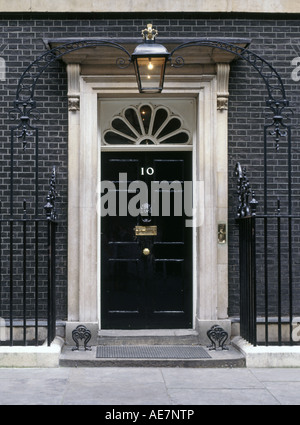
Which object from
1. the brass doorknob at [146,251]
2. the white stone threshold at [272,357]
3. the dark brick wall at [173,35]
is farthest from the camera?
the brass doorknob at [146,251]

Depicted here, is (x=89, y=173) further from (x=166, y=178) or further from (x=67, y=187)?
(x=166, y=178)

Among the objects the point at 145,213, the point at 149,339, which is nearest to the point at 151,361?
the point at 149,339

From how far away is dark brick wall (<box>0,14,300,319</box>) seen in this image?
8.65 m

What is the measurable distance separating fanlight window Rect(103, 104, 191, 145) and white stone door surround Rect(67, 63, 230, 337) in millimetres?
435

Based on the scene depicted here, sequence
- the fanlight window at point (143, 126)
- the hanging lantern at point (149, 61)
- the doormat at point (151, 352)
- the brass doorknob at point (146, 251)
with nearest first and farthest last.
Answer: the hanging lantern at point (149, 61)
the doormat at point (151, 352)
the brass doorknob at point (146, 251)
the fanlight window at point (143, 126)

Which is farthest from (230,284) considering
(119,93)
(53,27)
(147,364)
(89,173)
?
(53,27)

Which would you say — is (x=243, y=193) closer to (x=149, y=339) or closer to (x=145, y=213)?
(x=145, y=213)

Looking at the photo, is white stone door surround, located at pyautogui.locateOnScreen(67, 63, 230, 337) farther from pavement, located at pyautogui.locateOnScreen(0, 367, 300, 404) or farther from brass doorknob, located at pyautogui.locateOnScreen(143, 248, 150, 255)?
pavement, located at pyautogui.locateOnScreen(0, 367, 300, 404)

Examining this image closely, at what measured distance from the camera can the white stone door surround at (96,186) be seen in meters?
8.50

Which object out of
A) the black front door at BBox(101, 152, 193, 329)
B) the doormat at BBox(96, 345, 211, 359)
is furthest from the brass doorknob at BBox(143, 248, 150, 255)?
the doormat at BBox(96, 345, 211, 359)

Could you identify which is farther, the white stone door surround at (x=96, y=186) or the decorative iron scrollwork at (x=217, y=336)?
the white stone door surround at (x=96, y=186)

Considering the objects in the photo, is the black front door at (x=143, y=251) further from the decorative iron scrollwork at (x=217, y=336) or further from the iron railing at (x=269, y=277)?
the iron railing at (x=269, y=277)

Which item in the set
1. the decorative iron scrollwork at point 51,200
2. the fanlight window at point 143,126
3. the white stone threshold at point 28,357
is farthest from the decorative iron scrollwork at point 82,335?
the fanlight window at point 143,126

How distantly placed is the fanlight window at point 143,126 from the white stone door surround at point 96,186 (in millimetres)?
435
